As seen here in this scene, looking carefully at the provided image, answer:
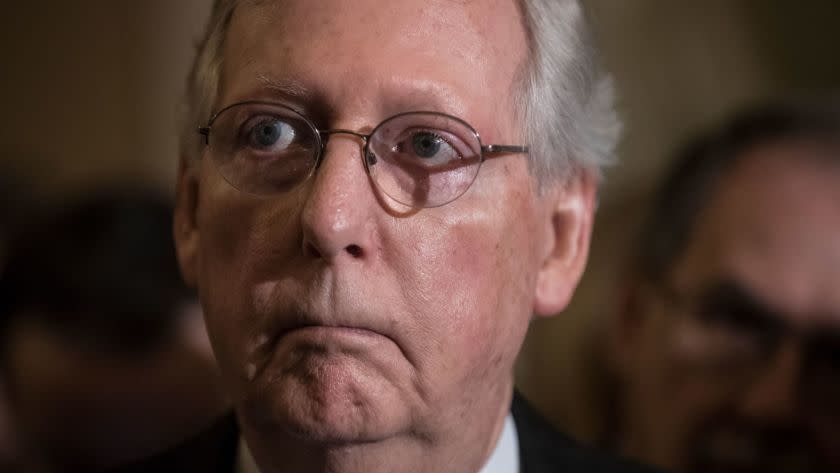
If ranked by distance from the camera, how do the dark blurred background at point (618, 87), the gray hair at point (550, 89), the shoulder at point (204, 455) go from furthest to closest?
the dark blurred background at point (618, 87) < the shoulder at point (204, 455) < the gray hair at point (550, 89)

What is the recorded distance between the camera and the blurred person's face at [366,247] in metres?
1.41

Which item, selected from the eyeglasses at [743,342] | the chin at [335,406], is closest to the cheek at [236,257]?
the chin at [335,406]

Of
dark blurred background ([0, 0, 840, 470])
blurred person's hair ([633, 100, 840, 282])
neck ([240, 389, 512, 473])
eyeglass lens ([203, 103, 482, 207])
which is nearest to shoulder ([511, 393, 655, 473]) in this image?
neck ([240, 389, 512, 473])

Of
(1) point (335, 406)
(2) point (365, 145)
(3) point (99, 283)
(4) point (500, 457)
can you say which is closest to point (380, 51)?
(2) point (365, 145)

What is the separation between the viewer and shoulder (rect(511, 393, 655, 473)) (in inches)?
71.3

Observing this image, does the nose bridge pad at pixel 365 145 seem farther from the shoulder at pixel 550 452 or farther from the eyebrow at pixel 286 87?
the shoulder at pixel 550 452

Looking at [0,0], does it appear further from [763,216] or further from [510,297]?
[510,297]

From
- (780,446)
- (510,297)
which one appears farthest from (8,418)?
(780,446)

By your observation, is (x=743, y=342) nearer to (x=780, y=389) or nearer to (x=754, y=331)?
(x=754, y=331)

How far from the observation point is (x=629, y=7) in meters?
3.72

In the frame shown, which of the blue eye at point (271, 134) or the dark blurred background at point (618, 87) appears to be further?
the dark blurred background at point (618, 87)

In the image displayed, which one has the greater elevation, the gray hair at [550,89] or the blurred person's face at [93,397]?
the gray hair at [550,89]

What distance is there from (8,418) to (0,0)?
7.55ft

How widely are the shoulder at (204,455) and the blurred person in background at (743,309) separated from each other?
1.36 m
